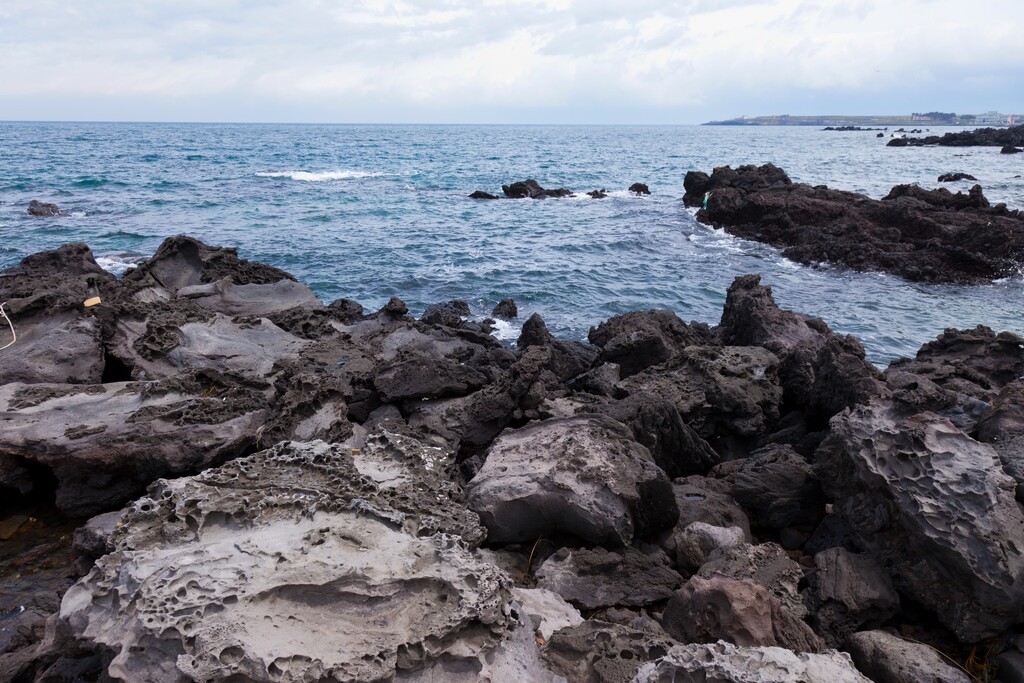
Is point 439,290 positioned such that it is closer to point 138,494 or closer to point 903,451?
point 138,494

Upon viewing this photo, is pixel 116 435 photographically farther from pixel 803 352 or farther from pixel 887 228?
pixel 887 228

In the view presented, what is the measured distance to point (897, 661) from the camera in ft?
12.4

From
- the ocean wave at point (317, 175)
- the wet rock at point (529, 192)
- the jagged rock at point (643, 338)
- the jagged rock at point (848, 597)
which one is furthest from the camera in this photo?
the ocean wave at point (317, 175)

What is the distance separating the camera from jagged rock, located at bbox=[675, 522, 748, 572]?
500 centimetres

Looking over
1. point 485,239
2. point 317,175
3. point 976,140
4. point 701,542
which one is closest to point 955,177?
point 485,239

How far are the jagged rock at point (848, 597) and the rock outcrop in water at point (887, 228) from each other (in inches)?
628

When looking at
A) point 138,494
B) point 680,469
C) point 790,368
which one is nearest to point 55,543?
point 138,494

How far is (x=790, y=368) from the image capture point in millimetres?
8188

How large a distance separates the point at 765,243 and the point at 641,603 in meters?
20.6

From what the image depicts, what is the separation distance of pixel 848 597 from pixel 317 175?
4332cm

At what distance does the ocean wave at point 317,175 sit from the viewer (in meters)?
40.6

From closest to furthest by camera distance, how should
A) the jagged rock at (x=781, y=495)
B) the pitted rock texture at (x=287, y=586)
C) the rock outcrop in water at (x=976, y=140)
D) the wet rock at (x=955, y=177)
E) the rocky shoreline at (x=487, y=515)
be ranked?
the pitted rock texture at (x=287, y=586) → the rocky shoreline at (x=487, y=515) → the jagged rock at (x=781, y=495) → the wet rock at (x=955, y=177) → the rock outcrop in water at (x=976, y=140)

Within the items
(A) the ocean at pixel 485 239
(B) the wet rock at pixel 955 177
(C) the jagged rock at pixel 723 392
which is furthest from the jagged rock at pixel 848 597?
(B) the wet rock at pixel 955 177

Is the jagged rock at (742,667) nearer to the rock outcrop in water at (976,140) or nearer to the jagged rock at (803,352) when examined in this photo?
the jagged rock at (803,352)
